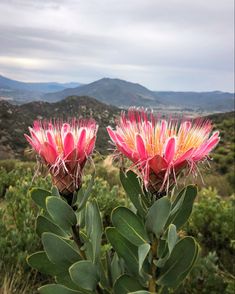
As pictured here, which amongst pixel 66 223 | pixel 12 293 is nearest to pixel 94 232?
pixel 66 223

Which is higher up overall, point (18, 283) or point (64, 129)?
point (64, 129)

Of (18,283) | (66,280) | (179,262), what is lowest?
(18,283)

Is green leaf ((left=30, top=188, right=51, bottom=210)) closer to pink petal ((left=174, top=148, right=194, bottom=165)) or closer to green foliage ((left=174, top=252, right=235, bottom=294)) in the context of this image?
pink petal ((left=174, top=148, right=194, bottom=165))

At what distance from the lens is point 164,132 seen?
1.42 metres

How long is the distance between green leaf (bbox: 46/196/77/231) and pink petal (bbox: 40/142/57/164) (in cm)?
12

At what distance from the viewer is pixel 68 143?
1433 mm

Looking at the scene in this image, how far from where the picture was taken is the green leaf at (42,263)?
1576 millimetres

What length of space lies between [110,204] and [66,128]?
3171 millimetres

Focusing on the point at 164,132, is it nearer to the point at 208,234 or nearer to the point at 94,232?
the point at 94,232

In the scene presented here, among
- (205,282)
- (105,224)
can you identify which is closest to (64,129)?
(205,282)

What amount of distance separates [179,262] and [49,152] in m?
0.56

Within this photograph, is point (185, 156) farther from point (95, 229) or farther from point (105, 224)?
point (105, 224)

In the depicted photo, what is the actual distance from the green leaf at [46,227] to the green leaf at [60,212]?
99 mm

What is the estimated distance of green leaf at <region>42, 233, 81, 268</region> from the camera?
1.44 m
